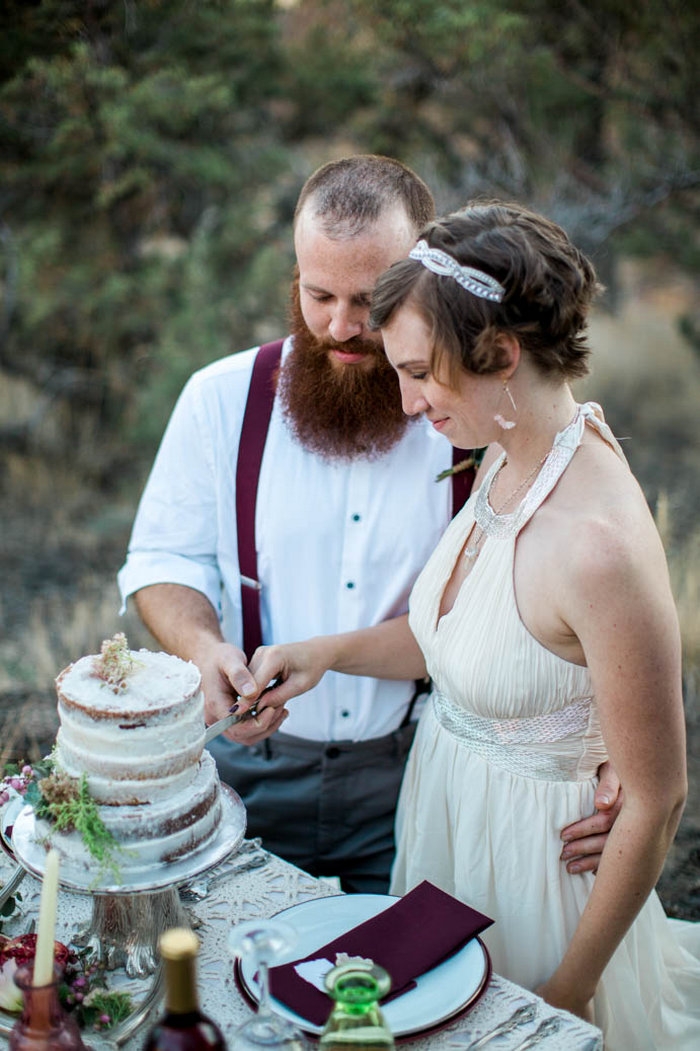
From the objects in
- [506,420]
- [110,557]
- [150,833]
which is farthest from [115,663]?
[110,557]

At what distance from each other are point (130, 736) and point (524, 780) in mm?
961

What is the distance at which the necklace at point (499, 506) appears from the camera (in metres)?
2.12

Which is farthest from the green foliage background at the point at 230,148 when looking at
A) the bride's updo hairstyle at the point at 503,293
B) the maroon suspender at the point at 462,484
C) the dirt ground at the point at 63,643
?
the bride's updo hairstyle at the point at 503,293

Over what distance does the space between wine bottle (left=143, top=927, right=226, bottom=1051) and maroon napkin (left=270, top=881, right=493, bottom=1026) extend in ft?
1.53

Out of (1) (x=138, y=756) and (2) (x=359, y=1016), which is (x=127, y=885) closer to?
(1) (x=138, y=756)

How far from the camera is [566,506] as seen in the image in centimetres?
198

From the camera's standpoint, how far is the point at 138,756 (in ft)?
4.97

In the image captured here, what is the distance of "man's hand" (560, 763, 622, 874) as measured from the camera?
81.7 inches

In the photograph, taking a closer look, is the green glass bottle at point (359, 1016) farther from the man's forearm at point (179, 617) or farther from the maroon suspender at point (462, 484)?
the maroon suspender at point (462, 484)

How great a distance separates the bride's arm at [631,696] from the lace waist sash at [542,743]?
0.21 m

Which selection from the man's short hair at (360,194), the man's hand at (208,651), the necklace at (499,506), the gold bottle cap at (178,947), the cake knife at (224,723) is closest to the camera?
the gold bottle cap at (178,947)

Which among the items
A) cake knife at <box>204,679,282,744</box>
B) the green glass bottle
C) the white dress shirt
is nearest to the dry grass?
the white dress shirt

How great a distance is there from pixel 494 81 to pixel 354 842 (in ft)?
22.7

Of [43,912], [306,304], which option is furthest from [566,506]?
[43,912]
